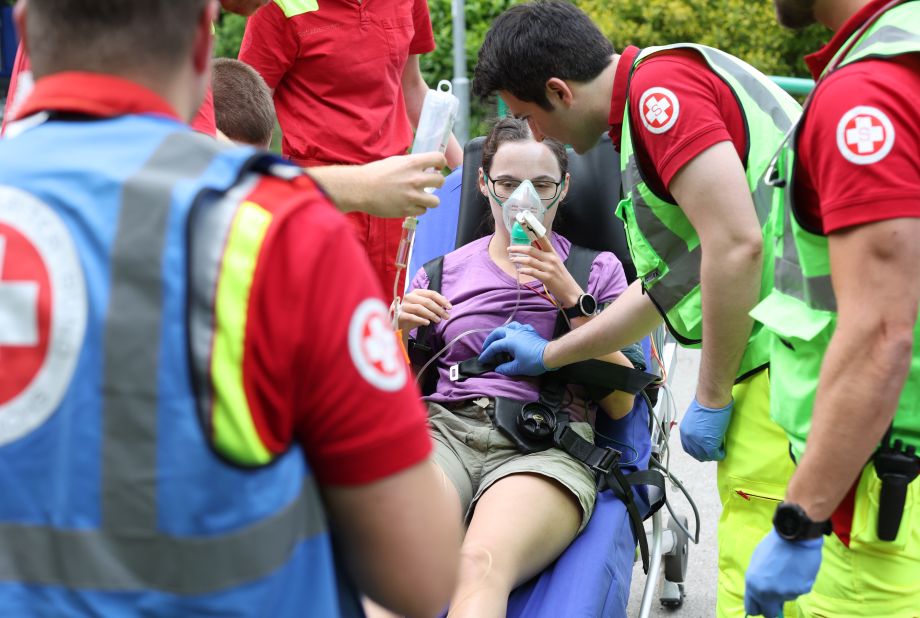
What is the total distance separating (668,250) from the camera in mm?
2430

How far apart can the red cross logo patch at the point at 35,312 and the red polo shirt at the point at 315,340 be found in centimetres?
14

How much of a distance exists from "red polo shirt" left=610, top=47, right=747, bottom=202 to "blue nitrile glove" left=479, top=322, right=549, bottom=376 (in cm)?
78

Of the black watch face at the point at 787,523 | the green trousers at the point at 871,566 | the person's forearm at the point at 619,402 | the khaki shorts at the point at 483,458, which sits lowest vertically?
the khaki shorts at the point at 483,458

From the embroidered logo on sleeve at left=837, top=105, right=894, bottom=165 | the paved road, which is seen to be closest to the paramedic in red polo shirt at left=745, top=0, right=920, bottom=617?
the embroidered logo on sleeve at left=837, top=105, right=894, bottom=165

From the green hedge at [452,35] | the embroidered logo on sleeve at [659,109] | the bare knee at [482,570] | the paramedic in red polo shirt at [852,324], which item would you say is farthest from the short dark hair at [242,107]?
the green hedge at [452,35]

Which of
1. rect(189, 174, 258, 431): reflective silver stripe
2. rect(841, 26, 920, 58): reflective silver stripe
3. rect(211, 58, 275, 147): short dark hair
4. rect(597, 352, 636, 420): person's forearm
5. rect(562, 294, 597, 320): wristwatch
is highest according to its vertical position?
rect(841, 26, 920, 58): reflective silver stripe

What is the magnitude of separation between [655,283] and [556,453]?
67 cm

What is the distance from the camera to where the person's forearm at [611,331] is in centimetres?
269

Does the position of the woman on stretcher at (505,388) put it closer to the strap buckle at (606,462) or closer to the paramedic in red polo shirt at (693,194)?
the strap buckle at (606,462)

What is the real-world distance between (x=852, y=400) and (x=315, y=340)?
0.95m

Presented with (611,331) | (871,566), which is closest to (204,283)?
(871,566)

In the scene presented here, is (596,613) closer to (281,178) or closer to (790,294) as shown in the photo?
(790,294)

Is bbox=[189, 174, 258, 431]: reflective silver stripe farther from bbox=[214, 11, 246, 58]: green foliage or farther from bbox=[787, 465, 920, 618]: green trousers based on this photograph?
bbox=[214, 11, 246, 58]: green foliage

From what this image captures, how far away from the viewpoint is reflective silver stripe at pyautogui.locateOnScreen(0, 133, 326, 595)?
95cm
